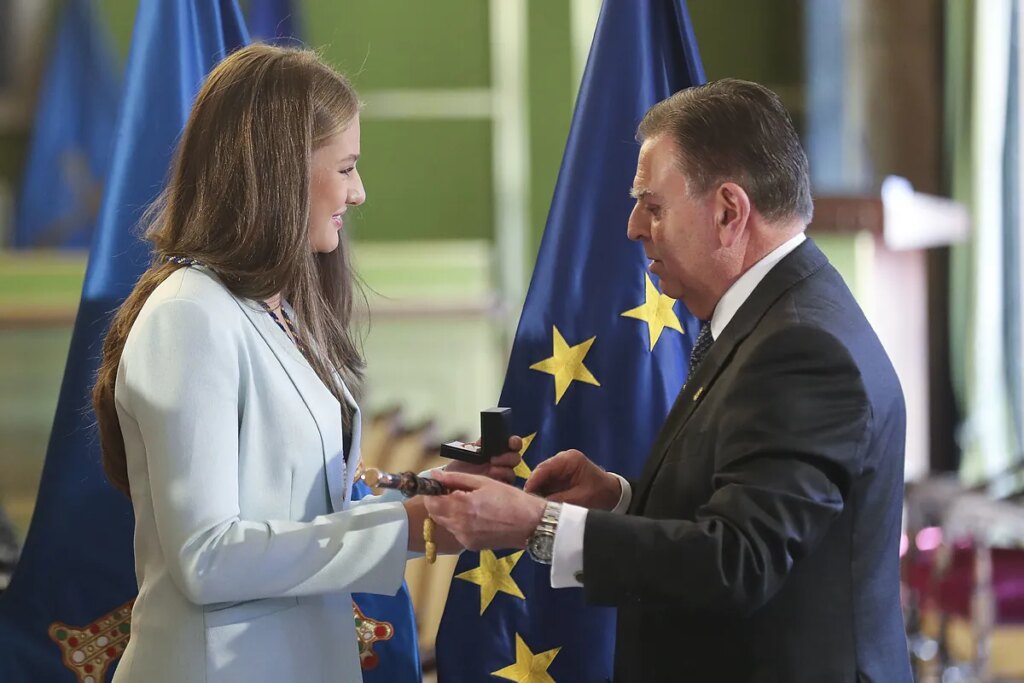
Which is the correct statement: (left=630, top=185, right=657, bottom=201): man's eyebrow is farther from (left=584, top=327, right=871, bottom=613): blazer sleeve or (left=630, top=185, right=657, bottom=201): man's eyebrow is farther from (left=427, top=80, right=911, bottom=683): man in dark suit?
(left=584, top=327, right=871, bottom=613): blazer sleeve

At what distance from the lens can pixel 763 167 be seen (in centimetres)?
162

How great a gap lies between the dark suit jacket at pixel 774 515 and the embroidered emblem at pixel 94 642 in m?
0.96

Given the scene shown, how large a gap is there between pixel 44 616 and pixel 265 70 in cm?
108

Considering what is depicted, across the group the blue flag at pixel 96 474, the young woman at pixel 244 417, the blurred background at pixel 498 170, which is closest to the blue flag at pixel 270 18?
the blurred background at pixel 498 170

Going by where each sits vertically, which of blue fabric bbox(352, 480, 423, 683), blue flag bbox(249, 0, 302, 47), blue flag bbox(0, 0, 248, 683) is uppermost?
blue flag bbox(249, 0, 302, 47)

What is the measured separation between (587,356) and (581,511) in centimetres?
67

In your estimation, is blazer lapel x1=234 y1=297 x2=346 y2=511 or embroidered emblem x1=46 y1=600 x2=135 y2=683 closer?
blazer lapel x1=234 y1=297 x2=346 y2=511

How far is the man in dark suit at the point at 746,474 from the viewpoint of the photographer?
1.44m

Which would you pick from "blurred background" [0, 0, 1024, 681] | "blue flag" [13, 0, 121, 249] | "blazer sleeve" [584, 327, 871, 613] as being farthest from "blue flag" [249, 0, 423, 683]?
"blue flag" [13, 0, 121, 249]

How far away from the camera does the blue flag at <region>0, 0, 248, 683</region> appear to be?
82.9 inches

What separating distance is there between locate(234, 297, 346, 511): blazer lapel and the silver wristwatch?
301 millimetres

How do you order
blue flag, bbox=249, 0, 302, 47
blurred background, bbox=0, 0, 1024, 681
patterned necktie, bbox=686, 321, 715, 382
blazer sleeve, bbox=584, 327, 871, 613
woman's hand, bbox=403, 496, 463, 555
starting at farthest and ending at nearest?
blue flag, bbox=249, 0, 302, 47 < blurred background, bbox=0, 0, 1024, 681 < patterned necktie, bbox=686, 321, 715, 382 < woman's hand, bbox=403, 496, 463, 555 < blazer sleeve, bbox=584, 327, 871, 613

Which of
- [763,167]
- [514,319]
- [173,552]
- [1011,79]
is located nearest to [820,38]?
[1011,79]

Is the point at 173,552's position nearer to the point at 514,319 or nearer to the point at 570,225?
the point at 570,225
